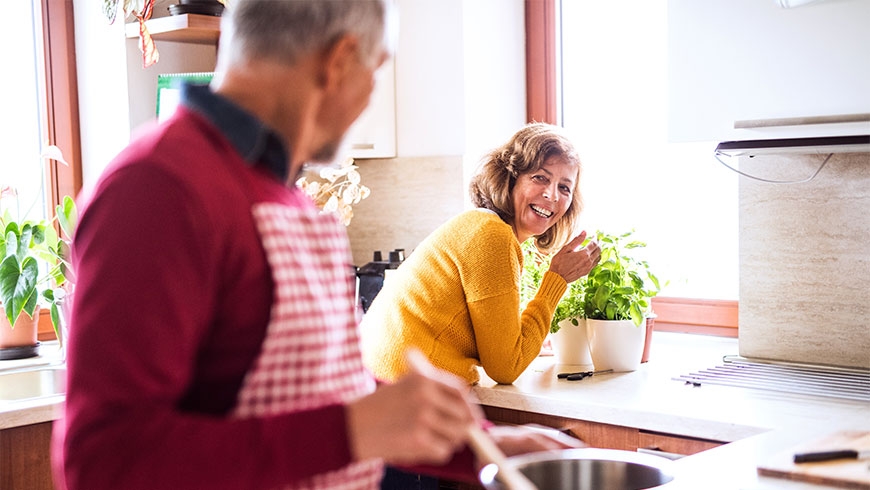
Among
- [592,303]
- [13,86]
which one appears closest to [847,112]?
[592,303]

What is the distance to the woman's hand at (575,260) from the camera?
2.56 meters

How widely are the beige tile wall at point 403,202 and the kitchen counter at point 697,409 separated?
720 millimetres

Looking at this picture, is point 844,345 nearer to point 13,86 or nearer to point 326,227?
point 326,227

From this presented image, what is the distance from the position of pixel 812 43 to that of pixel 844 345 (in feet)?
2.58

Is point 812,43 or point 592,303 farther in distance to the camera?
point 592,303

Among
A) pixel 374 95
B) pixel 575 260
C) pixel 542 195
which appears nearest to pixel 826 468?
pixel 575 260

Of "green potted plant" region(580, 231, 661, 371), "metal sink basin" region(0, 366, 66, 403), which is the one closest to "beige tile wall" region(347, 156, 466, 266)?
"green potted plant" region(580, 231, 661, 371)

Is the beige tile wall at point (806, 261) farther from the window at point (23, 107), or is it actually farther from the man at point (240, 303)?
the window at point (23, 107)

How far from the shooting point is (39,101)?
319 centimetres

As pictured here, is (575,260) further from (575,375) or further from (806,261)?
(806,261)

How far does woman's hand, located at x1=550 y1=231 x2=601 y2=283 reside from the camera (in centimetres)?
256

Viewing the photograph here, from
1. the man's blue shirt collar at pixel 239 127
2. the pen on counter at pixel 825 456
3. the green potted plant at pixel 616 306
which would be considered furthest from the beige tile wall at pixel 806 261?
the man's blue shirt collar at pixel 239 127

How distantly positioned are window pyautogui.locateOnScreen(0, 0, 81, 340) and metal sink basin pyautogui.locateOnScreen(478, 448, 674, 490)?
6.99 ft

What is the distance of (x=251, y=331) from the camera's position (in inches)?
40.5
